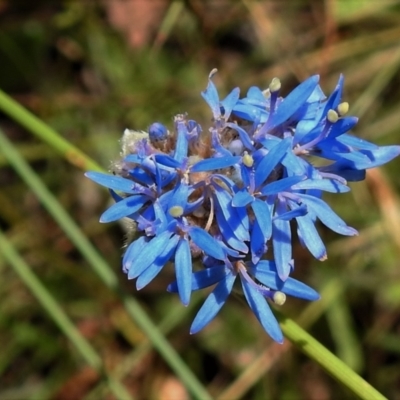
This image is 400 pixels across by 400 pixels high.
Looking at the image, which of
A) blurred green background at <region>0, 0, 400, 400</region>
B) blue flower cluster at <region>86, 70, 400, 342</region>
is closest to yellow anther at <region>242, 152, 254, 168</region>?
blue flower cluster at <region>86, 70, 400, 342</region>

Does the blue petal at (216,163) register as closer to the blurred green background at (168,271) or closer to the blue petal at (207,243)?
the blue petal at (207,243)

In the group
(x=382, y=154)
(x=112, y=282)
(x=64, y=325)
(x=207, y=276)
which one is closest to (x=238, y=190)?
(x=207, y=276)

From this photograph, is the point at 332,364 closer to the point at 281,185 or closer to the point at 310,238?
the point at 310,238

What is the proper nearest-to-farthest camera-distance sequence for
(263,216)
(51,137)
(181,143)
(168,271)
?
(263,216)
(181,143)
(51,137)
(168,271)

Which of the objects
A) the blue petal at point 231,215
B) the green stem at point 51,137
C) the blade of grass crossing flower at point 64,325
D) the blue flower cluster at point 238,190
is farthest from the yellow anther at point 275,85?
the blade of grass crossing flower at point 64,325

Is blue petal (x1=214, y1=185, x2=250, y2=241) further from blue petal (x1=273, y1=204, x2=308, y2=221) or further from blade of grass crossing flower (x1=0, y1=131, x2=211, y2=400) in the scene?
blade of grass crossing flower (x1=0, y1=131, x2=211, y2=400)

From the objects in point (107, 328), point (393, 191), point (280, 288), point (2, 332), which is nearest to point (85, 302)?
point (107, 328)

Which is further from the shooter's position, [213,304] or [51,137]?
[51,137]

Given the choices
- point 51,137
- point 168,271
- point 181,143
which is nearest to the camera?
point 181,143

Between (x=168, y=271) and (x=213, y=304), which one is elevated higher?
(x=213, y=304)
